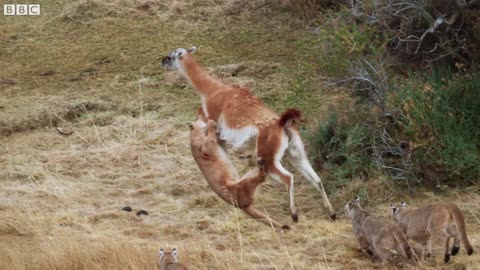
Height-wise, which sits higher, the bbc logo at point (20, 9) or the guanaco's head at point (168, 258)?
the bbc logo at point (20, 9)

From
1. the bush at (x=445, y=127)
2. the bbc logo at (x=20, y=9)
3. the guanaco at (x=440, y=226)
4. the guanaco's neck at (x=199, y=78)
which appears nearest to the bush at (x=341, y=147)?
the bush at (x=445, y=127)

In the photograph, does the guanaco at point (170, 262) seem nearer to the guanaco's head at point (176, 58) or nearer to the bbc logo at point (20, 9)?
the guanaco's head at point (176, 58)

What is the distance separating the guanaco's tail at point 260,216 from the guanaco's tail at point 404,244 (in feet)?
5.01

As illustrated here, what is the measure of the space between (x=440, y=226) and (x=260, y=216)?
6.75 ft

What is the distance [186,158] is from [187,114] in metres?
1.39

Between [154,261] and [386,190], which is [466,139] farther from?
[154,261]

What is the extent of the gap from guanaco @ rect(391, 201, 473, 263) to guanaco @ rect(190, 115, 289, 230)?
1.48m

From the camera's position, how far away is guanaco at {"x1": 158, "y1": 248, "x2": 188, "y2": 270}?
737 centimetres

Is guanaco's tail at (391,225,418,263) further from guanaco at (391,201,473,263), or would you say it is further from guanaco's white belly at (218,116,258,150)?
guanaco's white belly at (218,116,258,150)

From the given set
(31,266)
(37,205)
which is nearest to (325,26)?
(37,205)

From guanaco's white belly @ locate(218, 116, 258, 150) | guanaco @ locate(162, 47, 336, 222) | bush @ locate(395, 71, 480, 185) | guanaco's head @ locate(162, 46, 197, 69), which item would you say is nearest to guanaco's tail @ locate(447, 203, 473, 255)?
bush @ locate(395, 71, 480, 185)

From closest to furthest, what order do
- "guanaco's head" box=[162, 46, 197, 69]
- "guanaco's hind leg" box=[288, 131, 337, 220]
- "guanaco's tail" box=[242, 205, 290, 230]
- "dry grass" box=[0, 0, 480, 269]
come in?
"dry grass" box=[0, 0, 480, 269], "guanaco's tail" box=[242, 205, 290, 230], "guanaco's hind leg" box=[288, 131, 337, 220], "guanaco's head" box=[162, 46, 197, 69]

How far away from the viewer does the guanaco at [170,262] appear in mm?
7374

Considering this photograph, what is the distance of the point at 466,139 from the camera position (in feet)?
30.8
